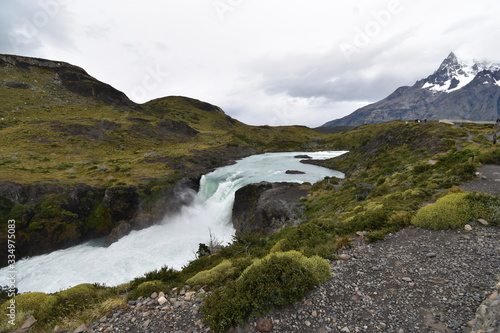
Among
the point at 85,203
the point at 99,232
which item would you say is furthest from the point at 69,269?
the point at 85,203

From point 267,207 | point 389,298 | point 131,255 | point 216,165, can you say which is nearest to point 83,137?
point 216,165

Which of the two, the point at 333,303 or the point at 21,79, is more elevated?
the point at 21,79

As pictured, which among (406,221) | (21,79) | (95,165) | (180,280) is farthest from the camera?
(21,79)

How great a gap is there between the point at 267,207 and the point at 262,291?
20.8m

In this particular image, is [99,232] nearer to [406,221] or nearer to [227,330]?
[227,330]

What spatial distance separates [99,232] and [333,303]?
33705 millimetres

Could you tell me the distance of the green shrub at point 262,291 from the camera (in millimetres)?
5932

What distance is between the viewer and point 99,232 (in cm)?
3033

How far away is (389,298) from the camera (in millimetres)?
6215

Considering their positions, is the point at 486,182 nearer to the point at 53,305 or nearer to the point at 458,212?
the point at 458,212

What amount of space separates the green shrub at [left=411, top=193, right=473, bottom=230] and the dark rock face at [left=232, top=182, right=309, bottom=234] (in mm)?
12732

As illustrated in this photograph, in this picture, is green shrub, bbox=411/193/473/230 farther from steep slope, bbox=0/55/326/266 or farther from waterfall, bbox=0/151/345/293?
steep slope, bbox=0/55/326/266

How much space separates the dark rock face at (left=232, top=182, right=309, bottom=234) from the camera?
964 inches

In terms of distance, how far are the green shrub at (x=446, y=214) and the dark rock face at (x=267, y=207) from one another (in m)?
12.7
